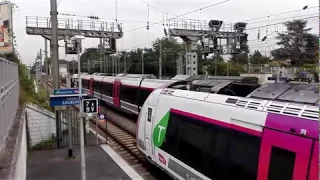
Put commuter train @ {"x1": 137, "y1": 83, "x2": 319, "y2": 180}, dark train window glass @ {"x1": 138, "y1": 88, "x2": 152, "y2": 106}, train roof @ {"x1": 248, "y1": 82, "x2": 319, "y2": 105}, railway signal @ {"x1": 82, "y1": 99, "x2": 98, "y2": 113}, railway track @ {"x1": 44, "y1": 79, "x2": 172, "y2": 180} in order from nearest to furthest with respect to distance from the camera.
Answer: commuter train @ {"x1": 137, "y1": 83, "x2": 319, "y2": 180} < train roof @ {"x1": 248, "y1": 82, "x2": 319, "y2": 105} < railway signal @ {"x1": 82, "y1": 99, "x2": 98, "y2": 113} < railway track @ {"x1": 44, "y1": 79, "x2": 172, "y2": 180} < dark train window glass @ {"x1": 138, "y1": 88, "x2": 152, "y2": 106}

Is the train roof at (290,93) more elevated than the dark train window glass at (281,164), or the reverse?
the train roof at (290,93)

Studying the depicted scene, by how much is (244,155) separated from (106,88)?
2285cm

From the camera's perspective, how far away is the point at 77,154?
41.4ft

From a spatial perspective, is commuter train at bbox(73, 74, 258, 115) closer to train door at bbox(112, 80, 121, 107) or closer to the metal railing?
train door at bbox(112, 80, 121, 107)

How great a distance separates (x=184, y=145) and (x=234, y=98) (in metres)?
1.89

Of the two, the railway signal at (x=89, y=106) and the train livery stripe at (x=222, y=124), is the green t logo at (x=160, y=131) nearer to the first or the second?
the train livery stripe at (x=222, y=124)

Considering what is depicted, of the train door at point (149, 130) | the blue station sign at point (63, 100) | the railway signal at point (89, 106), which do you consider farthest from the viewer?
the blue station sign at point (63, 100)

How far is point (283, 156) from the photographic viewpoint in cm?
440

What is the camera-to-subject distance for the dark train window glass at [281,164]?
4250 mm

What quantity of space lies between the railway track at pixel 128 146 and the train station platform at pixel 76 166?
370 mm

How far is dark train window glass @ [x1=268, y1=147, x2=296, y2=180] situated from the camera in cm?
425

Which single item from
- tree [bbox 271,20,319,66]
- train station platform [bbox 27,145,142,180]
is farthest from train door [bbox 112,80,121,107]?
tree [bbox 271,20,319,66]

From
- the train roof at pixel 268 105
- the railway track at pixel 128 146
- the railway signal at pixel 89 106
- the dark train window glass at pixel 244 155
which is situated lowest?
the railway track at pixel 128 146

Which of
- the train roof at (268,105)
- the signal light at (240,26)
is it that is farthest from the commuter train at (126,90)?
the signal light at (240,26)
